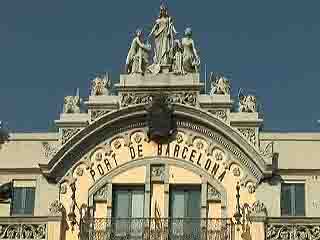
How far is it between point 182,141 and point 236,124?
6.00 feet

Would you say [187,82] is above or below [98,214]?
above

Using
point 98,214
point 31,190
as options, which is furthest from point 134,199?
point 31,190

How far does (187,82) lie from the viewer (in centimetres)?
3428

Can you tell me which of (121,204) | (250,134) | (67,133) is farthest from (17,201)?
(250,134)

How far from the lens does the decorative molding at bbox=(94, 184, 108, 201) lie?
110 feet

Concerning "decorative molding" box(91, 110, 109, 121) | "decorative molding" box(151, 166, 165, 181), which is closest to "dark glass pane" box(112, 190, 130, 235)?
"decorative molding" box(151, 166, 165, 181)

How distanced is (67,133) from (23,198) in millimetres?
2559

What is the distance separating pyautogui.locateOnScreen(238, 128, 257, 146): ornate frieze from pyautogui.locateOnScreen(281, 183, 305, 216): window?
1694 mm

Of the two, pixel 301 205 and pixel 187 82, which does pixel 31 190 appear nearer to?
pixel 187 82

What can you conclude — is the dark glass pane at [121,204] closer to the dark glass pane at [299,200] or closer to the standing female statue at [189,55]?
the standing female statue at [189,55]

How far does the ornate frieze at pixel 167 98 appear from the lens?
112ft

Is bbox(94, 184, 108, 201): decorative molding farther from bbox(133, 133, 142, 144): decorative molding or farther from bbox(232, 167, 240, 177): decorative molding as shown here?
bbox(232, 167, 240, 177): decorative molding

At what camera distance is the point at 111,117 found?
112 ft

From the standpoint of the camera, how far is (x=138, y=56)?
116 ft
